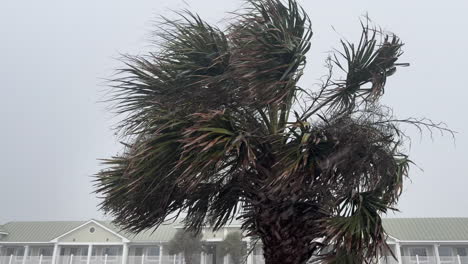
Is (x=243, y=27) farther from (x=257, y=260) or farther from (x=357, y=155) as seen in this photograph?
(x=257, y=260)

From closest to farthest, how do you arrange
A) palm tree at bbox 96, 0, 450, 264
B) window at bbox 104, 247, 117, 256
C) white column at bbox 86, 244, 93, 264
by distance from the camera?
1. palm tree at bbox 96, 0, 450, 264
2. white column at bbox 86, 244, 93, 264
3. window at bbox 104, 247, 117, 256

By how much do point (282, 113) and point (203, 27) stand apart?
1.96 meters

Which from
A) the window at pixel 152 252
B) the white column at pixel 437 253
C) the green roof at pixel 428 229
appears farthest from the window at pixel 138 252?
the white column at pixel 437 253

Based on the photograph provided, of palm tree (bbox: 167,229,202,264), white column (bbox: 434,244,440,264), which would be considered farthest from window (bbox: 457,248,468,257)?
palm tree (bbox: 167,229,202,264)

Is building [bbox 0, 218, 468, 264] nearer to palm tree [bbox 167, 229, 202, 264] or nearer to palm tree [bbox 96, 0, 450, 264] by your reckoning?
palm tree [bbox 167, 229, 202, 264]

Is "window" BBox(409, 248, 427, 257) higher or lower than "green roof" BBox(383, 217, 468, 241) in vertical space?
lower

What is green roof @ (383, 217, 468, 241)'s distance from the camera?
120 feet

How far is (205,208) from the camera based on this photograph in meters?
8.66

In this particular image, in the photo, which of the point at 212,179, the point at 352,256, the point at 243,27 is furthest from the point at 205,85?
the point at 352,256

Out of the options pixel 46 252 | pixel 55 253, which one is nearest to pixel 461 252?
pixel 55 253

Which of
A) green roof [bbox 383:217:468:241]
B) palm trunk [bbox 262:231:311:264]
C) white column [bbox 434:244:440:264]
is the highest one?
green roof [bbox 383:217:468:241]

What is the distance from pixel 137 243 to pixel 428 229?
2445 cm

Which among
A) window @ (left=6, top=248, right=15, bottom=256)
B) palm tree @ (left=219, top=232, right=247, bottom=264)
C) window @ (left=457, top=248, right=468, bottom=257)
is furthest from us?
window @ (left=6, top=248, right=15, bottom=256)

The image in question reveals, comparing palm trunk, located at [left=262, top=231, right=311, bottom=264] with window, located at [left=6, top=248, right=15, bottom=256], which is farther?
window, located at [left=6, top=248, right=15, bottom=256]
